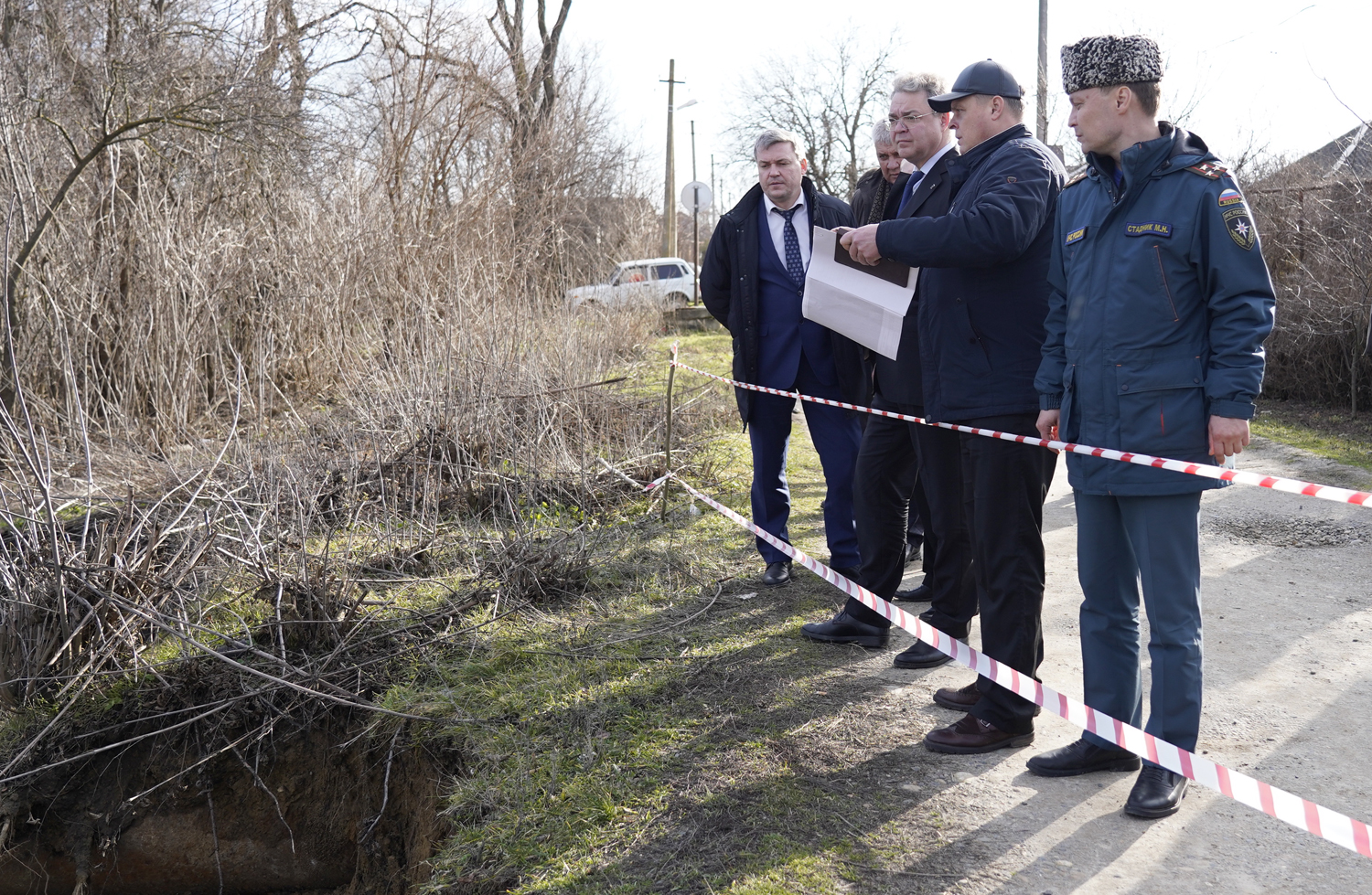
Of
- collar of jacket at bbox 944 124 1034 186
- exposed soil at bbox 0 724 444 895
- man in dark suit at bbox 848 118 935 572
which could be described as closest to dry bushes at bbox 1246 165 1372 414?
man in dark suit at bbox 848 118 935 572

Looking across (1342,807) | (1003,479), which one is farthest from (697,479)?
(1342,807)

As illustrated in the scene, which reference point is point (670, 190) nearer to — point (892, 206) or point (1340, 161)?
point (1340, 161)

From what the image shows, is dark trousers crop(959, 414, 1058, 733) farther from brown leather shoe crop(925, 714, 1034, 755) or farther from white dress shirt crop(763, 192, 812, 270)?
white dress shirt crop(763, 192, 812, 270)

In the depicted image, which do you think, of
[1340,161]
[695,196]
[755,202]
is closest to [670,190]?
[695,196]

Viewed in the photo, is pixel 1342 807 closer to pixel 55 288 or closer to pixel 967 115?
pixel 967 115

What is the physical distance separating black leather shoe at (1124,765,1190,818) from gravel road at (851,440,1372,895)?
3cm

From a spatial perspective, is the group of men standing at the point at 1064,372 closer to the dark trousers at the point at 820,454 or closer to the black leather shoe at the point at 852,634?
the black leather shoe at the point at 852,634

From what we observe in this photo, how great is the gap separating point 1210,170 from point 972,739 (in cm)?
183

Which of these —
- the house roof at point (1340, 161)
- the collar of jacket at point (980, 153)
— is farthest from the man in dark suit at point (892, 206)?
the house roof at point (1340, 161)

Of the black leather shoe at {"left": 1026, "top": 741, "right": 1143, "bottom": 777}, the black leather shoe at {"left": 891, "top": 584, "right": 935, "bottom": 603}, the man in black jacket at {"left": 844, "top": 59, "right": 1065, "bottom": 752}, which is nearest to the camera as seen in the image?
the black leather shoe at {"left": 1026, "top": 741, "right": 1143, "bottom": 777}

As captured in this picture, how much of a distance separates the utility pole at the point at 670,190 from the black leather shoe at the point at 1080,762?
27.4 meters

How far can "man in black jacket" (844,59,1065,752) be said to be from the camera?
310 cm

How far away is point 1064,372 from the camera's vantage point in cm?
290

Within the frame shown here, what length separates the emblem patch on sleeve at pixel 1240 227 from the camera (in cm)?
250
